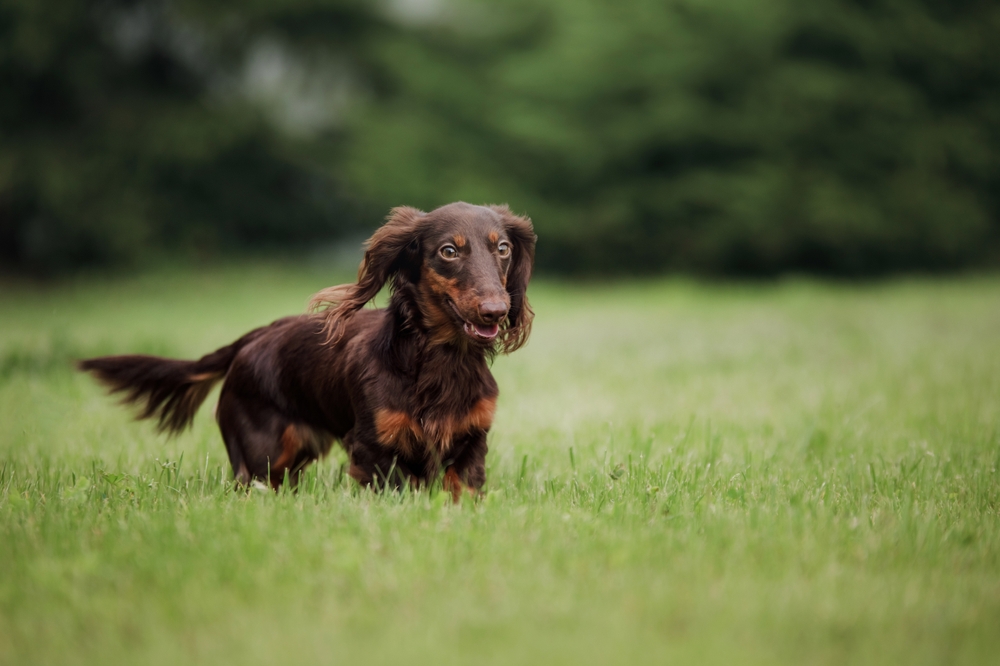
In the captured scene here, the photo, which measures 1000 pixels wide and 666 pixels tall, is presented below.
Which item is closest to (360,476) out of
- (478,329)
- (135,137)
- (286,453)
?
Result: (286,453)

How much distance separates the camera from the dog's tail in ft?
11.8

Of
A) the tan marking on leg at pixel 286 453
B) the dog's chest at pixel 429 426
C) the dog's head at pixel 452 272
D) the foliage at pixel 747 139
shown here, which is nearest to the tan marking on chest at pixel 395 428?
the dog's chest at pixel 429 426

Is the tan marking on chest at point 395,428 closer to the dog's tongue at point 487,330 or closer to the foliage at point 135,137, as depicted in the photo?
the dog's tongue at point 487,330

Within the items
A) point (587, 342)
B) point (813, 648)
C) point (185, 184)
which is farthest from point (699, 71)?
point (813, 648)

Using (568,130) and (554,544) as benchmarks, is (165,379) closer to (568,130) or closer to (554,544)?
(554,544)

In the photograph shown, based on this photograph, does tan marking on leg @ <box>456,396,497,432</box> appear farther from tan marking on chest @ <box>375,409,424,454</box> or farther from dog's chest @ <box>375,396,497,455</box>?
tan marking on chest @ <box>375,409,424,454</box>

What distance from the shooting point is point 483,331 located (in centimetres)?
285

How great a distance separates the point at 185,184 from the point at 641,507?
17.0m

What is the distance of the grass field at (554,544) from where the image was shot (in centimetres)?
184

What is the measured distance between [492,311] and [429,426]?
1.81ft

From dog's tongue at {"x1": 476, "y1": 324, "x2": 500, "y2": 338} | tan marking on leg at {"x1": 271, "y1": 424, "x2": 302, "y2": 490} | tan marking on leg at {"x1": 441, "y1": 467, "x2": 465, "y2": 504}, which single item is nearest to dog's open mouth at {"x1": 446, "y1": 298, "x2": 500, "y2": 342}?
dog's tongue at {"x1": 476, "y1": 324, "x2": 500, "y2": 338}

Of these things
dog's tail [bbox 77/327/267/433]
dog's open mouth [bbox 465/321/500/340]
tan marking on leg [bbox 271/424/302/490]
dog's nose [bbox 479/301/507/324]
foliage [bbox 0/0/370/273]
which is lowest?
tan marking on leg [bbox 271/424/302/490]

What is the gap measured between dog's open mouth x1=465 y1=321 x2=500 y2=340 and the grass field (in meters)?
0.56

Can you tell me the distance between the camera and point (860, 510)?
9.30ft
